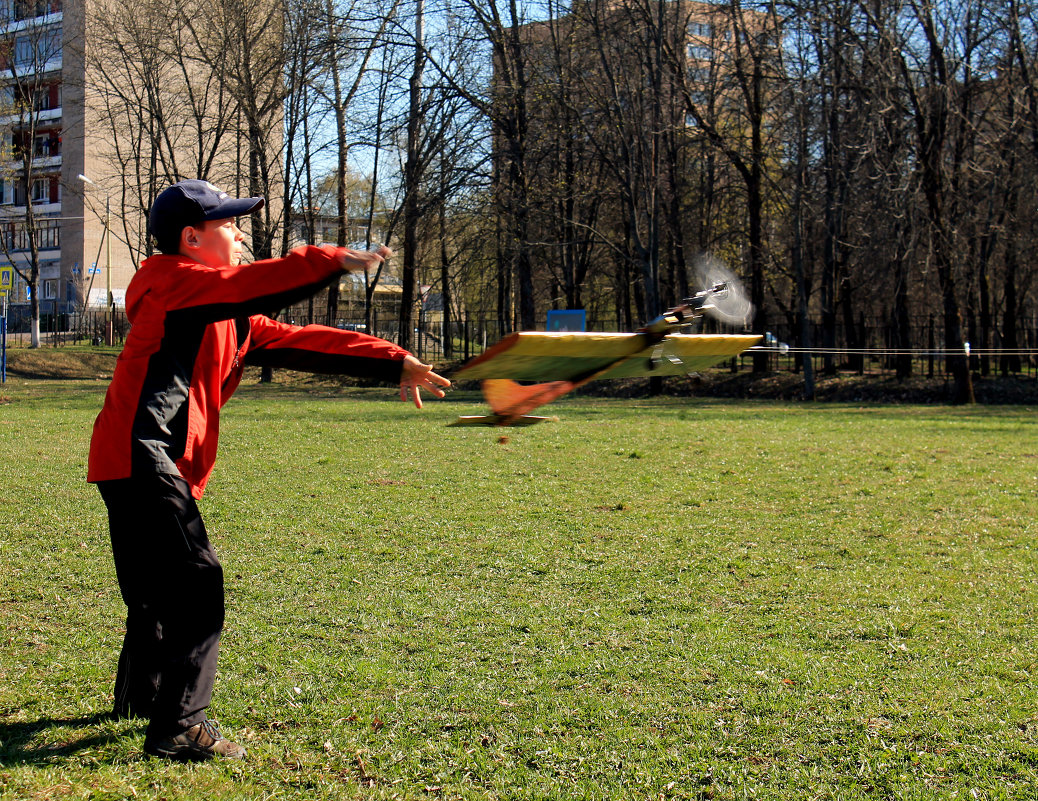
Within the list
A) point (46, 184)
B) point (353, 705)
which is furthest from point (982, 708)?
point (46, 184)

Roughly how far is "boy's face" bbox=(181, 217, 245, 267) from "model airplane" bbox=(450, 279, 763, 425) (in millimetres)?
1064

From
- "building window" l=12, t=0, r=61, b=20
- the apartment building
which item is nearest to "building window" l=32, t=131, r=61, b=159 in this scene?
the apartment building

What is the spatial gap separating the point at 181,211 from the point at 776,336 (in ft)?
102

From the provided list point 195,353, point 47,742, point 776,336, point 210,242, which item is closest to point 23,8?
point 776,336

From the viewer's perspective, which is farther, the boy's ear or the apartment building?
the apartment building

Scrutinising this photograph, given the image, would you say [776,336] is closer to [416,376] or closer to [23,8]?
[416,376]

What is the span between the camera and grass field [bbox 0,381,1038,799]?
3555 mm

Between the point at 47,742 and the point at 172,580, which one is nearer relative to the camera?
the point at 172,580

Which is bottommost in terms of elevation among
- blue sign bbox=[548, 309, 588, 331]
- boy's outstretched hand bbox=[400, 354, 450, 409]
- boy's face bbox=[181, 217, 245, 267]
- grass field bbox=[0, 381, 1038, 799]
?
grass field bbox=[0, 381, 1038, 799]

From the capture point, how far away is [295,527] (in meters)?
7.87

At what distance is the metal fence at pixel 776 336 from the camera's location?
2941 cm

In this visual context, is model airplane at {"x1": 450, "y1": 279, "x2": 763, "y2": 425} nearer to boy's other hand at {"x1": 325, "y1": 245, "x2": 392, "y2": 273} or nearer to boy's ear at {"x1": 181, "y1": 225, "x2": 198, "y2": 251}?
boy's other hand at {"x1": 325, "y1": 245, "x2": 392, "y2": 273}

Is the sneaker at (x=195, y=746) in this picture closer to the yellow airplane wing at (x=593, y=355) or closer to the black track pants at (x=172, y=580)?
the black track pants at (x=172, y=580)

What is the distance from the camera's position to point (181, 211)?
3467mm
